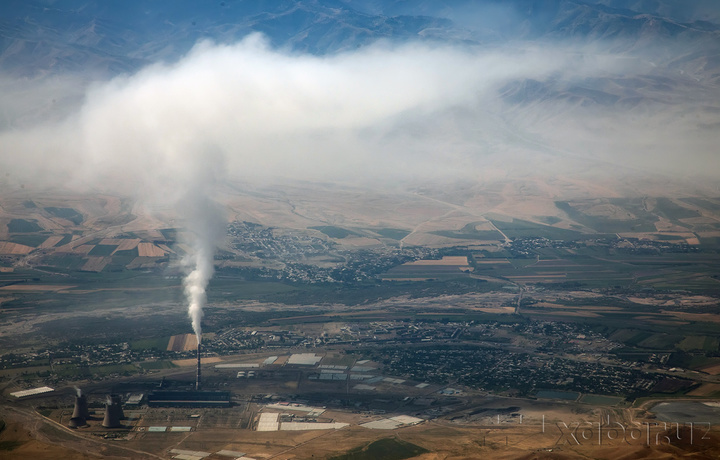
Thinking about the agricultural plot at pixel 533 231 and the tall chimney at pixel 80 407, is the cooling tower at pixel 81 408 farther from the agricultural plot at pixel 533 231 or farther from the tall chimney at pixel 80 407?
the agricultural plot at pixel 533 231

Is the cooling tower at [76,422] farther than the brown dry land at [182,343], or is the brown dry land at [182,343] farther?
the brown dry land at [182,343]

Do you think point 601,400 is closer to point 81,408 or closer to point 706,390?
point 706,390

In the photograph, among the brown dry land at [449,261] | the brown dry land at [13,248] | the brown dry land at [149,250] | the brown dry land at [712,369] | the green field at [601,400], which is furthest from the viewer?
the brown dry land at [449,261]

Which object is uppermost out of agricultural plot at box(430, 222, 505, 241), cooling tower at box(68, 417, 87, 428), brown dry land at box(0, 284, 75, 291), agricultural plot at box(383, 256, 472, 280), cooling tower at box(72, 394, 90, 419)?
agricultural plot at box(430, 222, 505, 241)

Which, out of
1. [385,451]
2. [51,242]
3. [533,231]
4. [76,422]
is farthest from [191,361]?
[533,231]

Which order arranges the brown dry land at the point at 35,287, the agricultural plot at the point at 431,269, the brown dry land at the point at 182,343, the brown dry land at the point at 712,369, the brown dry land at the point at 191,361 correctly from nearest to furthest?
1. the brown dry land at the point at 712,369
2. the brown dry land at the point at 191,361
3. the brown dry land at the point at 182,343
4. the brown dry land at the point at 35,287
5. the agricultural plot at the point at 431,269

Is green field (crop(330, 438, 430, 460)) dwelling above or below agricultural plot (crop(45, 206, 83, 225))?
below

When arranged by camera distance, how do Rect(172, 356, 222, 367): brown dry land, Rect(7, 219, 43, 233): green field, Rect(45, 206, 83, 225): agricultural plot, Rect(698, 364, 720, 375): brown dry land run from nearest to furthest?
Rect(698, 364, 720, 375): brown dry land, Rect(172, 356, 222, 367): brown dry land, Rect(7, 219, 43, 233): green field, Rect(45, 206, 83, 225): agricultural plot

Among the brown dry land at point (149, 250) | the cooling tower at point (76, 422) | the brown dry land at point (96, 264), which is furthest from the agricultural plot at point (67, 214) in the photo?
the cooling tower at point (76, 422)

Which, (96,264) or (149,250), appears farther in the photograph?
(149,250)

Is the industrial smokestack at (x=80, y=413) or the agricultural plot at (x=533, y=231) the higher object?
the agricultural plot at (x=533, y=231)

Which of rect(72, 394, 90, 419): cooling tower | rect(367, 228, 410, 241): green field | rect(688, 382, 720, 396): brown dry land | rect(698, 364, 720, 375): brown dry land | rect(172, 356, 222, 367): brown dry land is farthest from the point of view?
rect(367, 228, 410, 241): green field

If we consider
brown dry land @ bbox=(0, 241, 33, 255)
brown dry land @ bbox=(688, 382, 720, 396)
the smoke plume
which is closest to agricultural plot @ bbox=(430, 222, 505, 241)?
brown dry land @ bbox=(0, 241, 33, 255)

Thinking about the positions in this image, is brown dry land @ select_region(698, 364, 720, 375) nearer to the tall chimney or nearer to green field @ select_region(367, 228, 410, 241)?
the tall chimney
